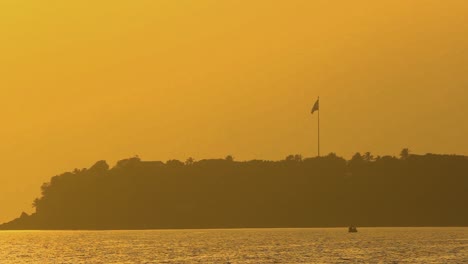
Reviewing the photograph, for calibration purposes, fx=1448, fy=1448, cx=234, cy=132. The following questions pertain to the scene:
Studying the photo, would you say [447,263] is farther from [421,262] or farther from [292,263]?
[292,263]

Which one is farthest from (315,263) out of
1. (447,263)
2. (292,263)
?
(447,263)

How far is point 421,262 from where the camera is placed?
648 feet

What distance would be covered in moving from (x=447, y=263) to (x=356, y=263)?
12.3m

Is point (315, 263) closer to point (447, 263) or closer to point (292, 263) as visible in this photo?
point (292, 263)

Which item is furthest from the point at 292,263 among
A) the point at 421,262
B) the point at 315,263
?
the point at 421,262

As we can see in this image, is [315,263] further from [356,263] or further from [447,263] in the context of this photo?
[447,263]

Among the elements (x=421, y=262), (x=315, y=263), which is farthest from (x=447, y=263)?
(x=315, y=263)

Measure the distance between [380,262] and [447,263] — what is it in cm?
956

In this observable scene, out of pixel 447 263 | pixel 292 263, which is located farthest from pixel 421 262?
pixel 292 263

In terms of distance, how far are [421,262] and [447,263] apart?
439cm

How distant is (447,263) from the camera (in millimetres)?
194250

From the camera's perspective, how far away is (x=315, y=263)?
198875 millimetres

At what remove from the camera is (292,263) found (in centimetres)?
19975

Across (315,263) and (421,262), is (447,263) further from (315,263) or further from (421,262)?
(315,263)
